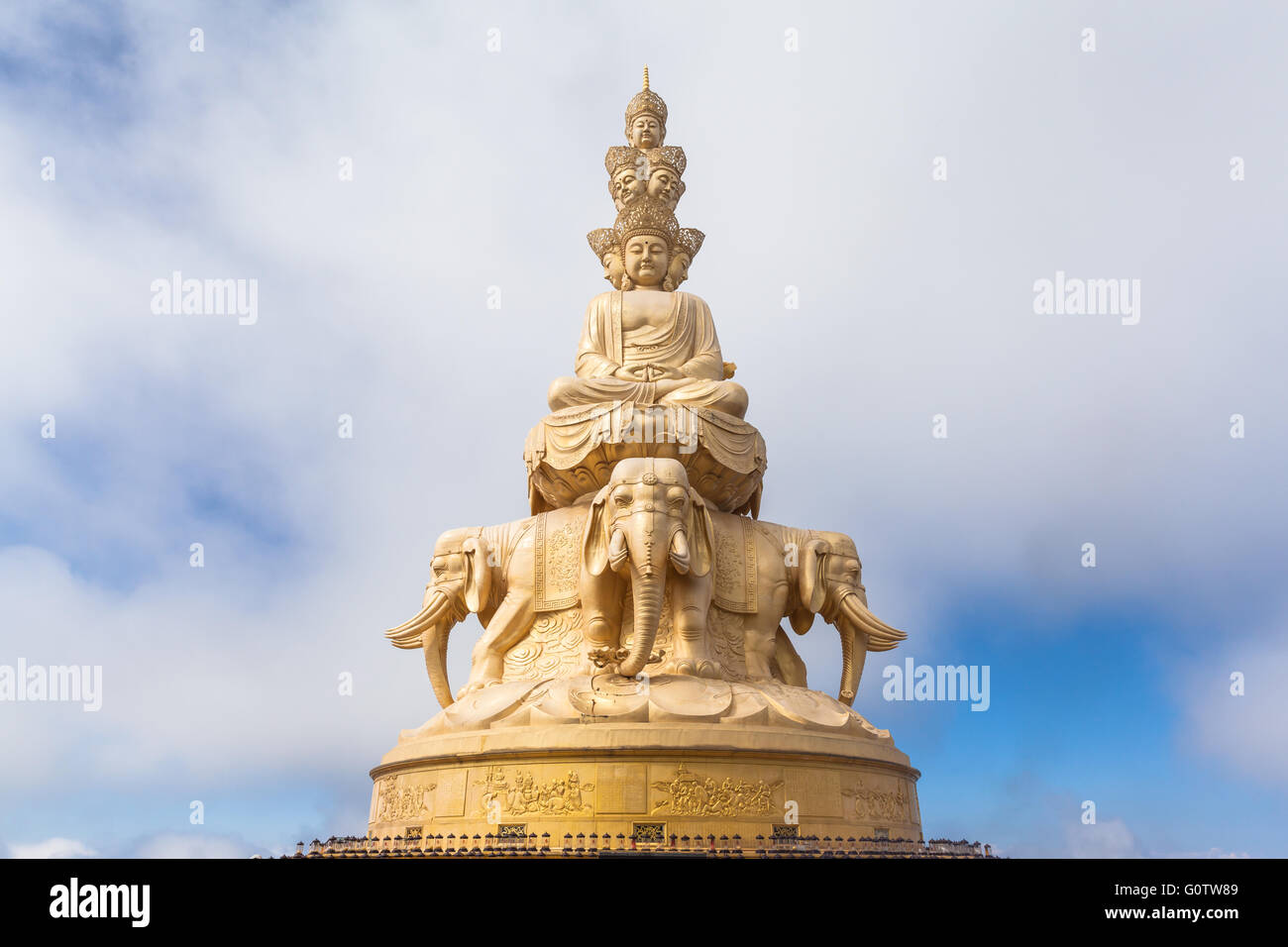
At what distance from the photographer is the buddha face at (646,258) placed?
40.4ft

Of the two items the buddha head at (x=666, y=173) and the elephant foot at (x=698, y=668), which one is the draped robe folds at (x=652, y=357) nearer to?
the buddha head at (x=666, y=173)

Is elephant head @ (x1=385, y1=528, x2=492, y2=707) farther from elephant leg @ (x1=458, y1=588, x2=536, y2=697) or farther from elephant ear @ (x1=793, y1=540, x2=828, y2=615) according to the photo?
elephant ear @ (x1=793, y1=540, x2=828, y2=615)

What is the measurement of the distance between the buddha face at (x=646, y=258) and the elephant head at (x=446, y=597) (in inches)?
143

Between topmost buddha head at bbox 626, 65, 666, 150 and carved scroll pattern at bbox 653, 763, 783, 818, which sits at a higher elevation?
topmost buddha head at bbox 626, 65, 666, 150

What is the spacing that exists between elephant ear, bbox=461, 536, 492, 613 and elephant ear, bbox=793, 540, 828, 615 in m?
3.18

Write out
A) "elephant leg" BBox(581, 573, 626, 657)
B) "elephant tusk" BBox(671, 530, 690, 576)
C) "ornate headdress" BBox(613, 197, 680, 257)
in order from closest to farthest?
"elephant tusk" BBox(671, 530, 690, 576) < "elephant leg" BBox(581, 573, 626, 657) < "ornate headdress" BBox(613, 197, 680, 257)

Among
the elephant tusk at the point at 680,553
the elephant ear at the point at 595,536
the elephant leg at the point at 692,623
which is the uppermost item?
the elephant ear at the point at 595,536

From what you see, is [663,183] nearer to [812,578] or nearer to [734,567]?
[734,567]

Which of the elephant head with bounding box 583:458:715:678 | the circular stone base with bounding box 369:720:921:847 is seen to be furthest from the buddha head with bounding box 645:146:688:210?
the circular stone base with bounding box 369:720:921:847

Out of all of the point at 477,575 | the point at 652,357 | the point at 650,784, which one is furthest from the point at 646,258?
the point at 650,784

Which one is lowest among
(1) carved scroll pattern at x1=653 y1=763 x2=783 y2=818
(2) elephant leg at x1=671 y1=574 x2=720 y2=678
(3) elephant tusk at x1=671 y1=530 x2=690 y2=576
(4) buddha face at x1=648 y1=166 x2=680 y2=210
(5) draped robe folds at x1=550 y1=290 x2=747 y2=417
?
(1) carved scroll pattern at x1=653 y1=763 x2=783 y2=818

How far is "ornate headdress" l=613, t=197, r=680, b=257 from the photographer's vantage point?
484 inches

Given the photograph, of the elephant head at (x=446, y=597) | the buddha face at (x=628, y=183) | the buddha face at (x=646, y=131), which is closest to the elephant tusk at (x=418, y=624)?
the elephant head at (x=446, y=597)
